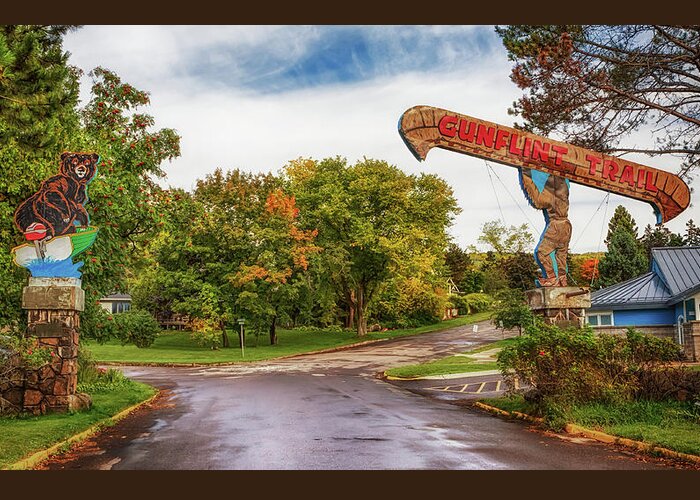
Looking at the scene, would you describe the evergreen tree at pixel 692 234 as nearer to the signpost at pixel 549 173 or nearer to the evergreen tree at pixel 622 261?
the evergreen tree at pixel 622 261

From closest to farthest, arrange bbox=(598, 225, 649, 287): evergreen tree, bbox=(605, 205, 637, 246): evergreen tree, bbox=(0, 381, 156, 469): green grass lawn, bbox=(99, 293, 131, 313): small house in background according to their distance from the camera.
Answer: bbox=(0, 381, 156, 469): green grass lawn
bbox=(598, 225, 649, 287): evergreen tree
bbox=(605, 205, 637, 246): evergreen tree
bbox=(99, 293, 131, 313): small house in background

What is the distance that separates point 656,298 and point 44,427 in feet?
96.7

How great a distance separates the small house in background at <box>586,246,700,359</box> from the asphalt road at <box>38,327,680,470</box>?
58.1ft

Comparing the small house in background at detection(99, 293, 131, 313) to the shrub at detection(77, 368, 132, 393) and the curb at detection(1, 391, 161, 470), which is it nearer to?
the shrub at detection(77, 368, 132, 393)

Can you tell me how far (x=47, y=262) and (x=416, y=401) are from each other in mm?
9777

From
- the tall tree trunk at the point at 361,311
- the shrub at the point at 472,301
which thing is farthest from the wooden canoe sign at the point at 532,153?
the shrub at the point at 472,301

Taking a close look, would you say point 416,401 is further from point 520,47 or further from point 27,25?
point 27,25

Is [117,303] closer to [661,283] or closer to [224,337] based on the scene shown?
[224,337]

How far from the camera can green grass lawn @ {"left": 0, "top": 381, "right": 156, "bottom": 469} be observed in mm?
9031

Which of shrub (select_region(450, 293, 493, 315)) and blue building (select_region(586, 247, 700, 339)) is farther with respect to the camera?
shrub (select_region(450, 293, 493, 315))

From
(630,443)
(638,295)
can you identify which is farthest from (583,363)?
(638,295)

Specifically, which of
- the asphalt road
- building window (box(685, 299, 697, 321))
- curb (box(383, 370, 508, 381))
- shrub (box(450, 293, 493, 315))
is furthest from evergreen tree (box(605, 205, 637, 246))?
the asphalt road

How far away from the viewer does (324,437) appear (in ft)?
34.3

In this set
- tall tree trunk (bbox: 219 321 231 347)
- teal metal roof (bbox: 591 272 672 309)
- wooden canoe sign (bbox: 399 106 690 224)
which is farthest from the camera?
tall tree trunk (bbox: 219 321 231 347)
